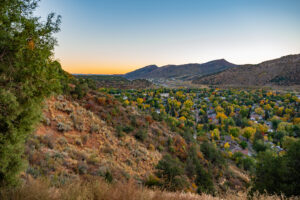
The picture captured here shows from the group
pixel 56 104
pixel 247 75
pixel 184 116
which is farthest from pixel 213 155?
pixel 247 75

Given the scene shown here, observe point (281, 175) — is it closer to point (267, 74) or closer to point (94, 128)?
point (94, 128)

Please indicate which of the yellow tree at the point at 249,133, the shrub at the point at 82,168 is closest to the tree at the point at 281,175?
the shrub at the point at 82,168

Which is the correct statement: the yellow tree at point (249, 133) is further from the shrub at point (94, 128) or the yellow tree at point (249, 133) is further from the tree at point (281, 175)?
the shrub at point (94, 128)

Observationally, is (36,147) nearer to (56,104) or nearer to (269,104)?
(56,104)

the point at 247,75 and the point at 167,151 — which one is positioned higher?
the point at 247,75

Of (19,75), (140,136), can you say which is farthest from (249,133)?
(19,75)

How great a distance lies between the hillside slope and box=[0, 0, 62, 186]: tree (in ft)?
467

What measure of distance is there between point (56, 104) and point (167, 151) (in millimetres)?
12841

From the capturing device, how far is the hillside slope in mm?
109481

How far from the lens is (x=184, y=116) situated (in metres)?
70.8

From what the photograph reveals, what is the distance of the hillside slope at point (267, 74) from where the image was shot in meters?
109

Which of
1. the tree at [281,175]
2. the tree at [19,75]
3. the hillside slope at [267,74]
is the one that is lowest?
the tree at [281,175]

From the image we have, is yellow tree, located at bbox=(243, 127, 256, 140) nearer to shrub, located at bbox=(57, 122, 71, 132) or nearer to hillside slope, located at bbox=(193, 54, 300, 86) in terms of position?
shrub, located at bbox=(57, 122, 71, 132)

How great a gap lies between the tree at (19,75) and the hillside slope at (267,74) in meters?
142
